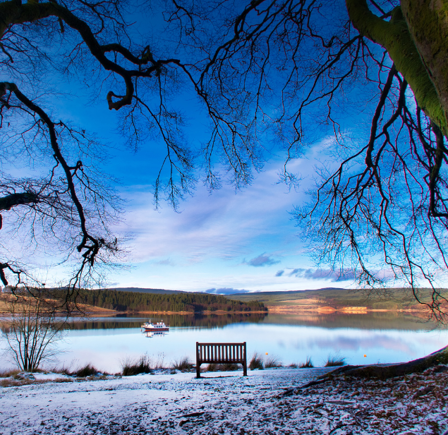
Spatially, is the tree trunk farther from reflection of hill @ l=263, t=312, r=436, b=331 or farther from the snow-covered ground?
reflection of hill @ l=263, t=312, r=436, b=331

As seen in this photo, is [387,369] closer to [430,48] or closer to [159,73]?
[430,48]

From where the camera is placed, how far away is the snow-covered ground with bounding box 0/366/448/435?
10.2 feet

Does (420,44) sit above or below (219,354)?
above

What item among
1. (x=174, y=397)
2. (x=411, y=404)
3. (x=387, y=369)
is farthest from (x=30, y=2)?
(x=387, y=369)

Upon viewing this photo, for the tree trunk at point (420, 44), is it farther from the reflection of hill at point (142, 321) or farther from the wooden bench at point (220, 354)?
the reflection of hill at point (142, 321)

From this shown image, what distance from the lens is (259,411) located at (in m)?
3.77

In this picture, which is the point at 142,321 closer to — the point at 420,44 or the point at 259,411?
the point at 259,411

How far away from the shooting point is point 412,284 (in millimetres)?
6484

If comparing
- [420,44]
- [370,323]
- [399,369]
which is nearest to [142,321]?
[370,323]

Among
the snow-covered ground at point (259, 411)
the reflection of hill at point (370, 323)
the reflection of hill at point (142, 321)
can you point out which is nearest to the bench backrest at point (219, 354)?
the snow-covered ground at point (259, 411)

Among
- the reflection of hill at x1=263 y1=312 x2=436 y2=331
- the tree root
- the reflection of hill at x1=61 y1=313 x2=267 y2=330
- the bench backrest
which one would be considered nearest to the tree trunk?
the tree root

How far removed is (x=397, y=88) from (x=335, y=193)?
2491 mm

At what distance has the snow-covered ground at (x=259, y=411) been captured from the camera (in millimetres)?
3098

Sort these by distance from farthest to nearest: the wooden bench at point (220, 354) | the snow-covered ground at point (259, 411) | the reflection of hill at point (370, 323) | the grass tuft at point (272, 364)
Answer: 1. the reflection of hill at point (370, 323)
2. the grass tuft at point (272, 364)
3. the wooden bench at point (220, 354)
4. the snow-covered ground at point (259, 411)
